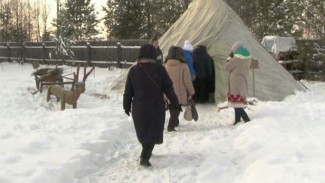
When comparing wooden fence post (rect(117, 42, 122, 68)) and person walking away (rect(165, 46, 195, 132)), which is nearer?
person walking away (rect(165, 46, 195, 132))

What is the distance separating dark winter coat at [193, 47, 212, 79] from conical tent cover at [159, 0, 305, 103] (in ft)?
1.86

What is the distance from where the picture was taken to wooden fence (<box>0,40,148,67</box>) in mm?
23375

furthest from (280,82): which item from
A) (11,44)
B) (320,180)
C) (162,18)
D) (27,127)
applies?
(11,44)

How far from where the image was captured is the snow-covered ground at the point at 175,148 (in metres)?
5.62

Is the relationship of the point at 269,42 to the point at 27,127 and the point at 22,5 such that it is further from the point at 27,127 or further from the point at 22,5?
the point at 22,5

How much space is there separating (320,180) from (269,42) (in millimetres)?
17304

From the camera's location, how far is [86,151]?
22.5ft

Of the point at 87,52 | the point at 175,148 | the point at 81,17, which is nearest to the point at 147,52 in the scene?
the point at 175,148

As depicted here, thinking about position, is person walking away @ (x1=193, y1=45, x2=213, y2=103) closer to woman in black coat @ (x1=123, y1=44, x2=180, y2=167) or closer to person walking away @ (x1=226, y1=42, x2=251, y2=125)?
person walking away @ (x1=226, y1=42, x2=251, y2=125)

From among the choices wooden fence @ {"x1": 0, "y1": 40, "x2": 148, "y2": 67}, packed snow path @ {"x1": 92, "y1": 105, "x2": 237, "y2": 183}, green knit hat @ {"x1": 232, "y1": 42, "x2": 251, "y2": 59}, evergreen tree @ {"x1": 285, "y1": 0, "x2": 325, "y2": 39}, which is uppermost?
evergreen tree @ {"x1": 285, "y1": 0, "x2": 325, "y2": 39}

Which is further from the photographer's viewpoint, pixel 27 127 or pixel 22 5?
pixel 22 5

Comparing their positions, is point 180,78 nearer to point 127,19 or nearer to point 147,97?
point 147,97

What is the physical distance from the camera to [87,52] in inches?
1027

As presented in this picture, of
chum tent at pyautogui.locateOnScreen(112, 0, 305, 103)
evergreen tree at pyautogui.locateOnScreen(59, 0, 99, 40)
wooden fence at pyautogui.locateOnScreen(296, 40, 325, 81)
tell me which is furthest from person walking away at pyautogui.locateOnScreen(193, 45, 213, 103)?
evergreen tree at pyautogui.locateOnScreen(59, 0, 99, 40)
